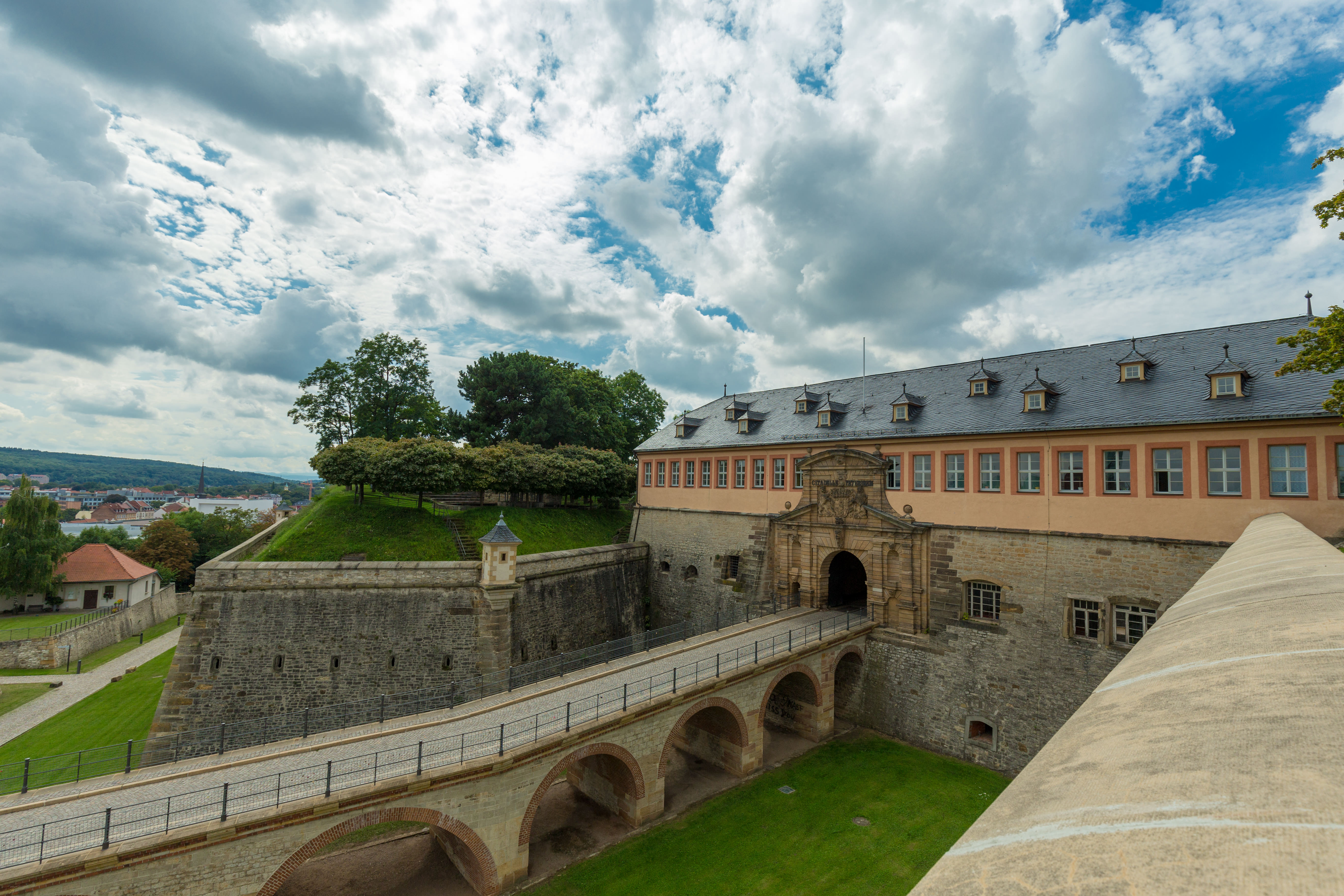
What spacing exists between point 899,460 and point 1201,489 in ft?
29.6

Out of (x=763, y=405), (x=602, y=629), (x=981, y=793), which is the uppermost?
(x=763, y=405)

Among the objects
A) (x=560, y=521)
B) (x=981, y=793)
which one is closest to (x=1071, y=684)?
(x=981, y=793)

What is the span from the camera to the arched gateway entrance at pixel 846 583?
89.1ft

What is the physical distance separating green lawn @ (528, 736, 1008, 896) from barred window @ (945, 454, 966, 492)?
9.50 m

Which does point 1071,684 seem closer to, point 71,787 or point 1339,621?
point 1339,621

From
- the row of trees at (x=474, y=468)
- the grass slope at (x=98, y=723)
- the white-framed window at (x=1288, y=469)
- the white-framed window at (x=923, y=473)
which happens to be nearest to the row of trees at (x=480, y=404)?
the row of trees at (x=474, y=468)

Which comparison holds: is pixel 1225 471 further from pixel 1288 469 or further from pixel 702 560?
pixel 702 560

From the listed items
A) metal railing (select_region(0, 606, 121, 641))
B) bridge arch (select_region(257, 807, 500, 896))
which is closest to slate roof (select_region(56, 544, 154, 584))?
metal railing (select_region(0, 606, 121, 641))

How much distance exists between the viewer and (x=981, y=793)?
18703 millimetres

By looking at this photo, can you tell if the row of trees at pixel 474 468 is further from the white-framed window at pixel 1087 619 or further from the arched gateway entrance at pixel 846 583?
the white-framed window at pixel 1087 619

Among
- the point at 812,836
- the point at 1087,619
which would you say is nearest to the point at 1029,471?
the point at 1087,619

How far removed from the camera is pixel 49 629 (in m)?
34.4

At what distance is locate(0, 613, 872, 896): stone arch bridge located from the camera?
1029cm

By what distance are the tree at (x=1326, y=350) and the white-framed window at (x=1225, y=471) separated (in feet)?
19.4
